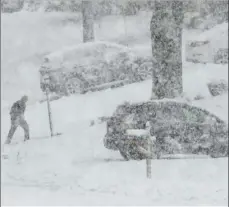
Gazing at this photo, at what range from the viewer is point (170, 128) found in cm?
1102

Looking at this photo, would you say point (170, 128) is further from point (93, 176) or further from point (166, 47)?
point (166, 47)

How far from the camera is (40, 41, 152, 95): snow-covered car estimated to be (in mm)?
17938

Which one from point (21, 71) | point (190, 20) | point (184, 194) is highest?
point (190, 20)

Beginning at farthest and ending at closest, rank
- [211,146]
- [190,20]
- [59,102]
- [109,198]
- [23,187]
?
[190,20], [59,102], [211,146], [23,187], [109,198]

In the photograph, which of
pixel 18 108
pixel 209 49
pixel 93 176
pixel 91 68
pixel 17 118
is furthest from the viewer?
pixel 209 49

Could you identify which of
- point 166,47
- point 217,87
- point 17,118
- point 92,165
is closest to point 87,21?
point 217,87

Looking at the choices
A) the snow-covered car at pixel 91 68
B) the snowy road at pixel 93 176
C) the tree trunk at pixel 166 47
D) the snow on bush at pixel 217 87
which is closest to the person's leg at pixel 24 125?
the snowy road at pixel 93 176

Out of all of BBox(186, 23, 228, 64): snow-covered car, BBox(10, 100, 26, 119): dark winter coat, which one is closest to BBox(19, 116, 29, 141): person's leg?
BBox(10, 100, 26, 119): dark winter coat

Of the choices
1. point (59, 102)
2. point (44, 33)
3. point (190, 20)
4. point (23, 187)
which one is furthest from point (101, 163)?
point (44, 33)

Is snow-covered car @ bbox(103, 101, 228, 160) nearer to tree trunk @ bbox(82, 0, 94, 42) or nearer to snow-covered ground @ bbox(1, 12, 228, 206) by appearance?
snow-covered ground @ bbox(1, 12, 228, 206)

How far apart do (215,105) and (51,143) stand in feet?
14.6

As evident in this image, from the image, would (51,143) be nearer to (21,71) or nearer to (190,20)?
(21,71)

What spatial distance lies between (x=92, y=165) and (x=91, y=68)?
25.4 ft

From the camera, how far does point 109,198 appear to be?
8789mm
